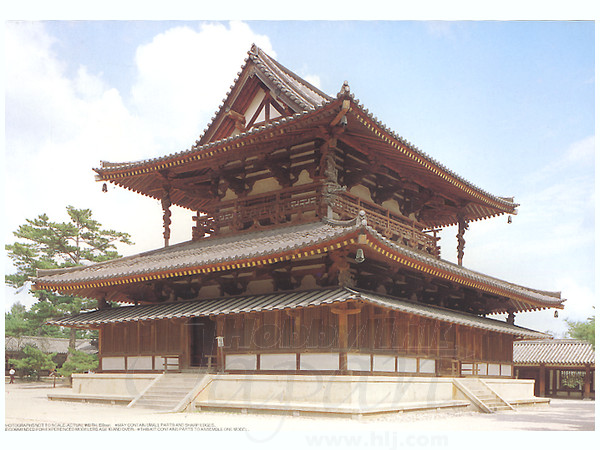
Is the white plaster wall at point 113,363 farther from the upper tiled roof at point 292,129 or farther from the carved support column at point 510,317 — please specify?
the carved support column at point 510,317

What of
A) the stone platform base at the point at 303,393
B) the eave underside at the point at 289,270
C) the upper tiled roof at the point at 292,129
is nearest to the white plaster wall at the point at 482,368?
the eave underside at the point at 289,270

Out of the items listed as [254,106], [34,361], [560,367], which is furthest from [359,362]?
[560,367]

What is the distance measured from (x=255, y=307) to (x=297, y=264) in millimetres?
2075

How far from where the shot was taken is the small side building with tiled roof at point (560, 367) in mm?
36156

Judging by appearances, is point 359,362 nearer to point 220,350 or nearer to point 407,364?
point 407,364

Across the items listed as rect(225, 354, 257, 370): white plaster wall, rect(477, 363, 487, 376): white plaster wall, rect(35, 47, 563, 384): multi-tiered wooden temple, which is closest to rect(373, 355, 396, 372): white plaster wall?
rect(35, 47, 563, 384): multi-tiered wooden temple

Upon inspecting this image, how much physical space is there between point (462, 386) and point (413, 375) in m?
1.95

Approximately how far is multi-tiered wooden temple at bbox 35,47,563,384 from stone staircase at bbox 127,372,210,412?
91 centimetres

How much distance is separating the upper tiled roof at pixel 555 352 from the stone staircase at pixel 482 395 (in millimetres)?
16820

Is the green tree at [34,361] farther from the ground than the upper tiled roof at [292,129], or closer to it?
closer to it

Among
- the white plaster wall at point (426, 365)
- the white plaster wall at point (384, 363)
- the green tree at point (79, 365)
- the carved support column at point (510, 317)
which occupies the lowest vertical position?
the green tree at point (79, 365)

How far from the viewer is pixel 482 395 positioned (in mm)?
20750

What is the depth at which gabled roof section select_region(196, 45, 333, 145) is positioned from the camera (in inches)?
823

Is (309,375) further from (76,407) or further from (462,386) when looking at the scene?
(76,407)
